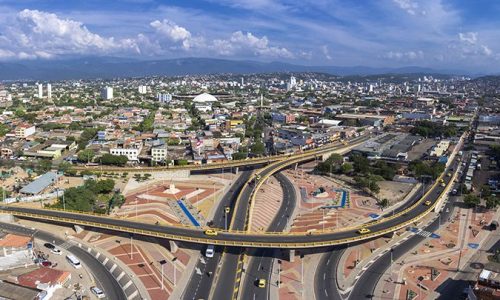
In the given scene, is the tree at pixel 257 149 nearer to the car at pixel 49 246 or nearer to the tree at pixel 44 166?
the tree at pixel 44 166

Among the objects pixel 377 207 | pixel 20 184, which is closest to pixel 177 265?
pixel 377 207

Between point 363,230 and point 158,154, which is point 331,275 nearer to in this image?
point 363,230

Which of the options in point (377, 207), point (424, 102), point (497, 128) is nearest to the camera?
point (377, 207)

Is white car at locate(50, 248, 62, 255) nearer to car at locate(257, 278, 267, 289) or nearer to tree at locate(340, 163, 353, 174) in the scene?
car at locate(257, 278, 267, 289)

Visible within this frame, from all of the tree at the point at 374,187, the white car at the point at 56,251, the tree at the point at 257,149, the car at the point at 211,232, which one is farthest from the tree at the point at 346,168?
the white car at the point at 56,251

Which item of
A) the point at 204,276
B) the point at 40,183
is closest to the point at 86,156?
the point at 40,183

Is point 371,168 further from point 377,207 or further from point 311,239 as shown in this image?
point 311,239

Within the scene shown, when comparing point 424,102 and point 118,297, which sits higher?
point 424,102
